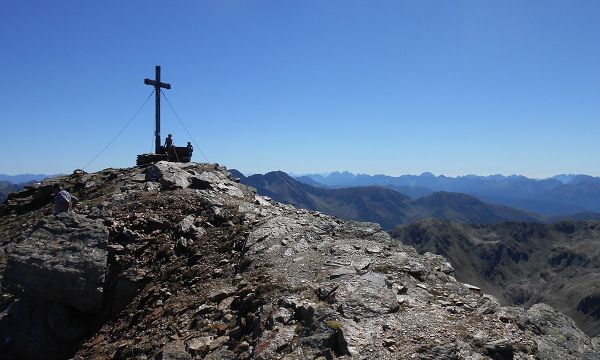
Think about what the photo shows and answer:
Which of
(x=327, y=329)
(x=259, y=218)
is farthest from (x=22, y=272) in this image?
(x=327, y=329)

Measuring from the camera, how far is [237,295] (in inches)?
604

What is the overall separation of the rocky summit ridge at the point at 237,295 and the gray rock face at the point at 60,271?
0.13ft

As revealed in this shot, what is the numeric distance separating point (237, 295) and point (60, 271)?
6.95 meters

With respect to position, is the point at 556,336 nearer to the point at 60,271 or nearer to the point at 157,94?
the point at 60,271

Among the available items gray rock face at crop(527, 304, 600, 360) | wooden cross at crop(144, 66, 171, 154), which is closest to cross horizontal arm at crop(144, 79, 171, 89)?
wooden cross at crop(144, 66, 171, 154)

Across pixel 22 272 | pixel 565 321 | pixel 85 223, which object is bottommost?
pixel 565 321

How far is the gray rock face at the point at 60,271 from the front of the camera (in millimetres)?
16531

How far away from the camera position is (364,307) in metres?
13.5

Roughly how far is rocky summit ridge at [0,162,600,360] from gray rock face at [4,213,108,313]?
4 centimetres

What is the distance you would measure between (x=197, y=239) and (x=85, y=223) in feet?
15.8

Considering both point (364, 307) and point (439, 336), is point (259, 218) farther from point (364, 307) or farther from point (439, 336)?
point (439, 336)

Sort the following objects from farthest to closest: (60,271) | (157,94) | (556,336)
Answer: (157,94), (60,271), (556,336)

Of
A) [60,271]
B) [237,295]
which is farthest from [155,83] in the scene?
[237,295]

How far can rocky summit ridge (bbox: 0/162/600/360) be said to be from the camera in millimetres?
12281
